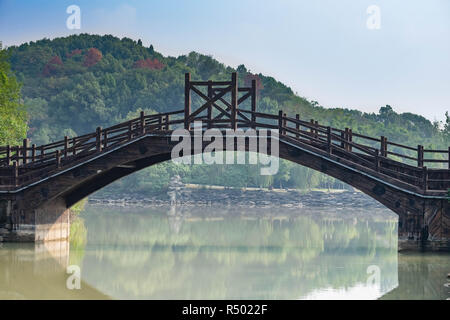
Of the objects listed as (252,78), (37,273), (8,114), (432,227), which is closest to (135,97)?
(252,78)

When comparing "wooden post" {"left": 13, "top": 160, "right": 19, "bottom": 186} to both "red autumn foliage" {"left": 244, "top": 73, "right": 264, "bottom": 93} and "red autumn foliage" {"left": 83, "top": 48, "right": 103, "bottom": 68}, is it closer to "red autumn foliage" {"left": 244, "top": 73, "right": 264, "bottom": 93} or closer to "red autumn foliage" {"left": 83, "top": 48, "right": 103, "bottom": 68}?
"red autumn foliage" {"left": 244, "top": 73, "right": 264, "bottom": 93}

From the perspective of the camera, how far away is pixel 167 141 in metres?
28.2

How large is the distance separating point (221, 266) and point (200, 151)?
5.42m

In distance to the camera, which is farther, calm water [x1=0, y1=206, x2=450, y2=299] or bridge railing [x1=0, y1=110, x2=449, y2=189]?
bridge railing [x1=0, y1=110, x2=449, y2=189]

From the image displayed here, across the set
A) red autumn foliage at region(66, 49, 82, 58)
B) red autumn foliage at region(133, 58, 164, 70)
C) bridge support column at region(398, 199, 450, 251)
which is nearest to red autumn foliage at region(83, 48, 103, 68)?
red autumn foliage at region(66, 49, 82, 58)

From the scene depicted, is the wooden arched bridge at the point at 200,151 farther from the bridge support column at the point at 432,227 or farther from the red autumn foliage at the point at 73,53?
the red autumn foliage at the point at 73,53

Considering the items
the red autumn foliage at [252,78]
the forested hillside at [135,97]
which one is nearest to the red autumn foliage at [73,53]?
the forested hillside at [135,97]

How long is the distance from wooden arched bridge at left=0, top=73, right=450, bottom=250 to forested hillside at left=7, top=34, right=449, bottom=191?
4438 centimetres

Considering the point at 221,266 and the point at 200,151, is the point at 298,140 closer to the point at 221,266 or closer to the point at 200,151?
the point at 200,151

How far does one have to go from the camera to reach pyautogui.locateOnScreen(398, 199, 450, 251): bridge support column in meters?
25.7

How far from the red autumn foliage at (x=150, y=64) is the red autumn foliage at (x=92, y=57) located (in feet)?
18.1

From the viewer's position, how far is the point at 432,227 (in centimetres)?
2581

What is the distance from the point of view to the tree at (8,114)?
38478 millimetres

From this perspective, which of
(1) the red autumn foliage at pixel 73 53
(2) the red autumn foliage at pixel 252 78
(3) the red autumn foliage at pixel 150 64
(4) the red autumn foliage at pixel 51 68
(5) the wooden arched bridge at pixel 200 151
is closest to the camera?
(5) the wooden arched bridge at pixel 200 151
